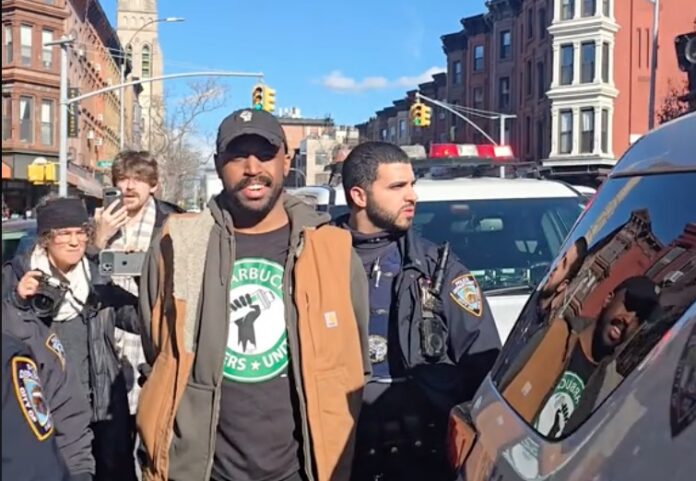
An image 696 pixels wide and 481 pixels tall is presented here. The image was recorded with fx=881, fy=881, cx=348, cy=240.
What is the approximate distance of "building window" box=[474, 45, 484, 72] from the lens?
5469 cm

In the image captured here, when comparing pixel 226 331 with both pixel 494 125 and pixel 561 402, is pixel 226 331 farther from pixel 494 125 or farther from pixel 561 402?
pixel 494 125

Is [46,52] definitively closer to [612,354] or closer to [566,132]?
[566,132]

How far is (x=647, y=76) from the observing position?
1649 inches

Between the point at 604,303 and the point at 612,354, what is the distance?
8.5 inches

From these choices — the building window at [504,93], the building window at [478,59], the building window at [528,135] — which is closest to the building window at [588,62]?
the building window at [528,135]

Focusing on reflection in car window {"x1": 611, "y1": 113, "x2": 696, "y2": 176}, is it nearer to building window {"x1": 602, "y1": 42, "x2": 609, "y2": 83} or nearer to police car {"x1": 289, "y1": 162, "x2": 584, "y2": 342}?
police car {"x1": 289, "y1": 162, "x2": 584, "y2": 342}

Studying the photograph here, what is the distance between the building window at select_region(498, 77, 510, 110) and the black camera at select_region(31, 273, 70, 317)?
4901cm

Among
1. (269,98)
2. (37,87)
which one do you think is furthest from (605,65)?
(37,87)

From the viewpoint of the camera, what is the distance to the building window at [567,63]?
138ft

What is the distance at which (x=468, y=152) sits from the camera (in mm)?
9211

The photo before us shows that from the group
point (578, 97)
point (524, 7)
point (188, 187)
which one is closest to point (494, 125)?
point (524, 7)

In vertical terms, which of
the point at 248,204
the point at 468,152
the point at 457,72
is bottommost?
the point at 248,204

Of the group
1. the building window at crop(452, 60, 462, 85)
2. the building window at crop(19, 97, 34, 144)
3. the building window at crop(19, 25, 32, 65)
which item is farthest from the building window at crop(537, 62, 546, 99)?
the building window at crop(19, 25, 32, 65)

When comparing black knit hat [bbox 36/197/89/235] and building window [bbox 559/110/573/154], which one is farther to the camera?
building window [bbox 559/110/573/154]
